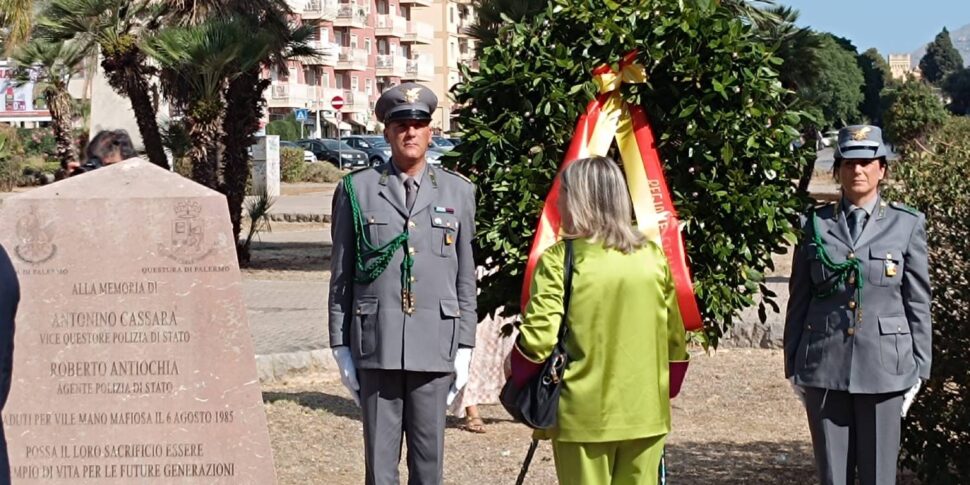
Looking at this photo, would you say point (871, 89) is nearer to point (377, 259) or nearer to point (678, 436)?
point (678, 436)

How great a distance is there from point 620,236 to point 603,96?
1614mm

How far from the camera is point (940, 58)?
561ft

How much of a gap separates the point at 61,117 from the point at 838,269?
2292 centimetres

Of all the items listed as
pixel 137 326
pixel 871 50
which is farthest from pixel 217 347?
pixel 871 50

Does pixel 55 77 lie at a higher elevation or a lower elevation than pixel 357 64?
lower

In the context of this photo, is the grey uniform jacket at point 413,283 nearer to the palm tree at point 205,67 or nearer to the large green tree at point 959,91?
the palm tree at point 205,67

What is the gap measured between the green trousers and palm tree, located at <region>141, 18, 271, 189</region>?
13.8 meters

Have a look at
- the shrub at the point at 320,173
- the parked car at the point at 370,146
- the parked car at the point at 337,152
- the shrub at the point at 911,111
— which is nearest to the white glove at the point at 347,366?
the shrub at the point at 911,111

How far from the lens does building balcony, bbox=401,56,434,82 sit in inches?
3757

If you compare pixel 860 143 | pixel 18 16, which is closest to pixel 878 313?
pixel 860 143

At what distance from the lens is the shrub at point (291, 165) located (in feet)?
154

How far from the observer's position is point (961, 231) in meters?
6.70

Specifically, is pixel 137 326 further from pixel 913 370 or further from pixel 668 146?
pixel 913 370

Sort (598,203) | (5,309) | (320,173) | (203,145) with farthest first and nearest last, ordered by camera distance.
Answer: (320,173)
(203,145)
(598,203)
(5,309)
